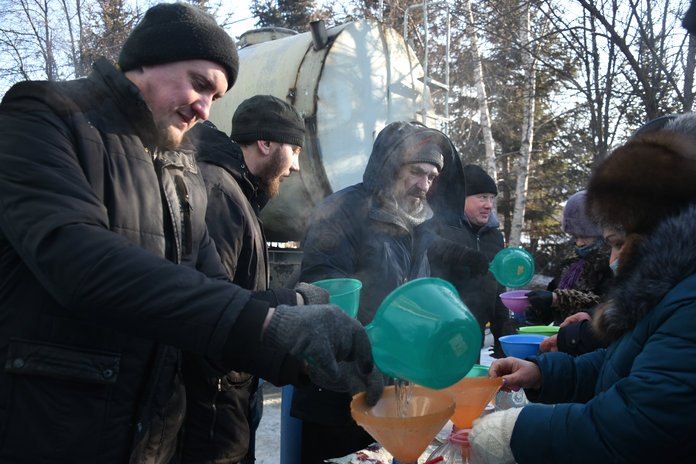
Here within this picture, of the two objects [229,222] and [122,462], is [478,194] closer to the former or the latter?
[229,222]

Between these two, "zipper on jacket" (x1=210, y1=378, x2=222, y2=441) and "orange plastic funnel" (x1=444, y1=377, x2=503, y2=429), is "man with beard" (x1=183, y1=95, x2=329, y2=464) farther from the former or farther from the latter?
"orange plastic funnel" (x1=444, y1=377, x2=503, y2=429)

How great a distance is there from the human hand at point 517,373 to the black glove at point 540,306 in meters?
1.70

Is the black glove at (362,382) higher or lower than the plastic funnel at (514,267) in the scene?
higher

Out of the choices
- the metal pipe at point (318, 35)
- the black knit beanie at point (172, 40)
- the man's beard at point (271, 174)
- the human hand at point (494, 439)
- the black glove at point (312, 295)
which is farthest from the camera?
the metal pipe at point (318, 35)

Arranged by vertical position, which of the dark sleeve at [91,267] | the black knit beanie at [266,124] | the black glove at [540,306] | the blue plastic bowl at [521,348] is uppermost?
the black knit beanie at [266,124]

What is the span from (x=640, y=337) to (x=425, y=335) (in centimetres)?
60

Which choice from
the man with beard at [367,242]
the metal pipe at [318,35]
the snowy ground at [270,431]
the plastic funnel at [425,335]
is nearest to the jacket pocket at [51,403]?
the plastic funnel at [425,335]

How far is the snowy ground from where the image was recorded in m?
3.28

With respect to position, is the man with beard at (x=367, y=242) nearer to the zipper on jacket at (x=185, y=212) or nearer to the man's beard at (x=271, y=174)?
the man's beard at (x=271, y=174)

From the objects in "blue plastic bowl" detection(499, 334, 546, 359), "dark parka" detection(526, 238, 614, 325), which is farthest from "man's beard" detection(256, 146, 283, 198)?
"dark parka" detection(526, 238, 614, 325)

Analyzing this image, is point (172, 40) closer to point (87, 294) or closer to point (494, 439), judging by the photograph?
point (87, 294)

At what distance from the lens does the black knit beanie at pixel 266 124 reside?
8.88ft

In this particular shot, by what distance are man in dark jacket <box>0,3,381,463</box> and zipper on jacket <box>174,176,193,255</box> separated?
0.12 m

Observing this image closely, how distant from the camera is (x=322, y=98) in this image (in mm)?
5625
